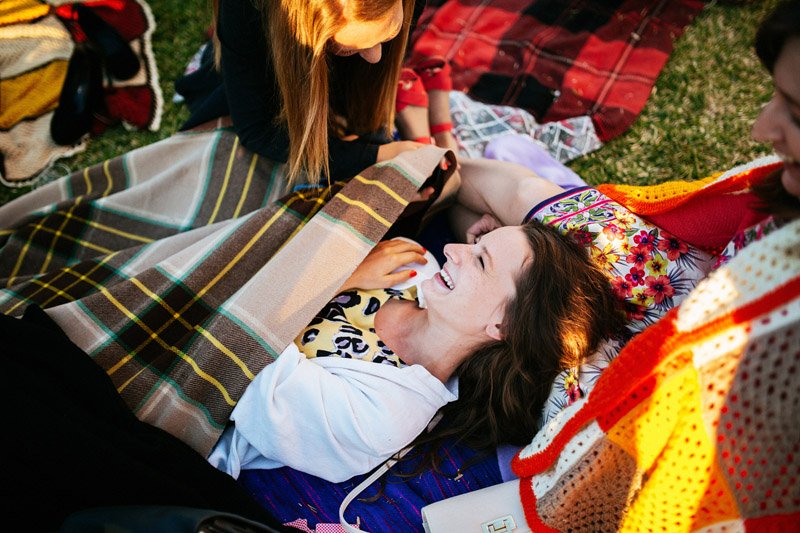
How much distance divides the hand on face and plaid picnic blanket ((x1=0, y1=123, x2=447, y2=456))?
0.25 feet

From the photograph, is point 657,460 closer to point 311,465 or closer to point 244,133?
point 311,465

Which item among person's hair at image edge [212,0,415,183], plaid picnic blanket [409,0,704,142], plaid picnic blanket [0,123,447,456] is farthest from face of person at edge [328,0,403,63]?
plaid picnic blanket [409,0,704,142]

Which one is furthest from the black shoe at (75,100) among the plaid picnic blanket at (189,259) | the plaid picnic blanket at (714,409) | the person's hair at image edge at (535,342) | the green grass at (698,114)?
the plaid picnic blanket at (714,409)

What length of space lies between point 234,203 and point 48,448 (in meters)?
1.22

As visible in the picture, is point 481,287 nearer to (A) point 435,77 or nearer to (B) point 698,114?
Answer: (A) point 435,77

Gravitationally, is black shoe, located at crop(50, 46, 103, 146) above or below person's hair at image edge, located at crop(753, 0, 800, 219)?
below

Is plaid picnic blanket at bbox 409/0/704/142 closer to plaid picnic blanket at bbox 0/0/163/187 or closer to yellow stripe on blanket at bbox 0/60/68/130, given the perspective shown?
plaid picnic blanket at bbox 0/0/163/187

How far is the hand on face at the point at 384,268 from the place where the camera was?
2.16 m

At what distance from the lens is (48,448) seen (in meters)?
1.59

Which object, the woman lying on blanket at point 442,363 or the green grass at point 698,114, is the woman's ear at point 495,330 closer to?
the woman lying on blanket at point 442,363

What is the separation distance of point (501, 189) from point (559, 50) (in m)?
1.24

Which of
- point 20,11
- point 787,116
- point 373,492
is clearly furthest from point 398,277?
point 20,11

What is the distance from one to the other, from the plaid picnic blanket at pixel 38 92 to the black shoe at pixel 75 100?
0.09 ft

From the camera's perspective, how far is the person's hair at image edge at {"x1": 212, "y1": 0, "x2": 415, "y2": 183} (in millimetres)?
1771
